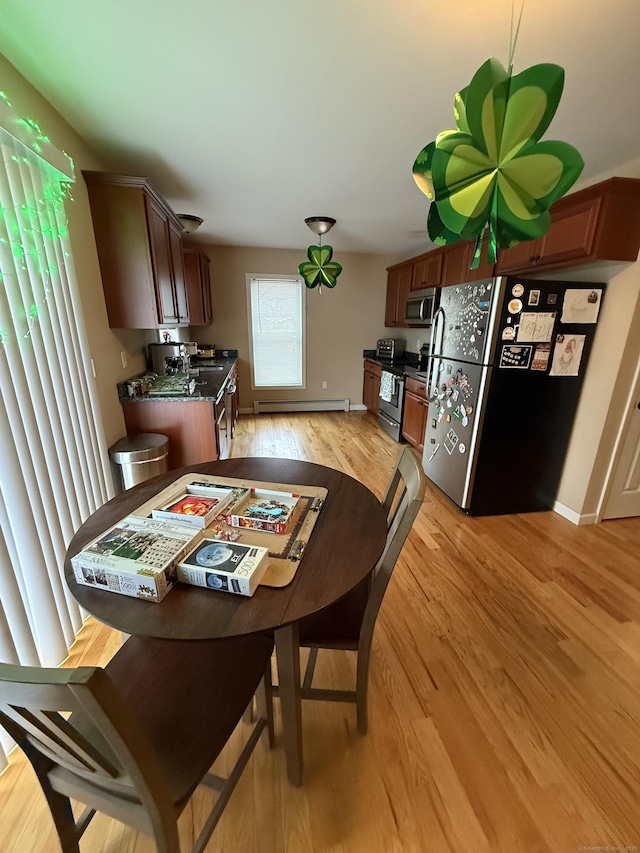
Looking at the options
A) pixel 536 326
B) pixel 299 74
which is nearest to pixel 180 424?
pixel 299 74

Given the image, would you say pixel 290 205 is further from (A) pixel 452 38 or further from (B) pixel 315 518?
(B) pixel 315 518

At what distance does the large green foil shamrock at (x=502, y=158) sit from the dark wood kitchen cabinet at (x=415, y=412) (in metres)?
2.62

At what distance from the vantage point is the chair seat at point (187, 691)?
0.81m

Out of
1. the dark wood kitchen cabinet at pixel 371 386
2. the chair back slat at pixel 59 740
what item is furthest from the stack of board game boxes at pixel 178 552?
the dark wood kitchen cabinet at pixel 371 386

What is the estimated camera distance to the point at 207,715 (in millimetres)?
883

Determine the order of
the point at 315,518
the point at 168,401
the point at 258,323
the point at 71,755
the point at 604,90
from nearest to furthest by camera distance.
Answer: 1. the point at 71,755
2. the point at 315,518
3. the point at 604,90
4. the point at 168,401
5. the point at 258,323

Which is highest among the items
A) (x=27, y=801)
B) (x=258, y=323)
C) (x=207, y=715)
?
(x=258, y=323)

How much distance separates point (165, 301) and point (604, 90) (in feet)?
8.78

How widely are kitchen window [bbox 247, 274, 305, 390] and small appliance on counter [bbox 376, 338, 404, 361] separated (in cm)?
119

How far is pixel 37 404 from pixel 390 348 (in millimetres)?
4335

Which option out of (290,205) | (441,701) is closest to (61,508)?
(441,701)

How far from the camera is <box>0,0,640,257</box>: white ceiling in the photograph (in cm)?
118

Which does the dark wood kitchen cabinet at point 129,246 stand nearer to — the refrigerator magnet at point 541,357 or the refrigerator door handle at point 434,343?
the refrigerator door handle at point 434,343

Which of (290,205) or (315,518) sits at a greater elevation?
(290,205)
